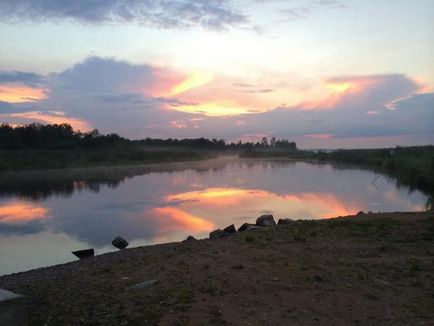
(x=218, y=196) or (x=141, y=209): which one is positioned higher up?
(x=218, y=196)

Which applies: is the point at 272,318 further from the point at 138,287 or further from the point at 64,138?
the point at 64,138

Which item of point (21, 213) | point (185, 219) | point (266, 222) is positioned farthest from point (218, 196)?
point (266, 222)

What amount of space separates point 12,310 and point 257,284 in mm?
3125

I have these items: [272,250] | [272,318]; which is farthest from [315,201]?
[272,318]

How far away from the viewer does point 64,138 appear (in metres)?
74.2

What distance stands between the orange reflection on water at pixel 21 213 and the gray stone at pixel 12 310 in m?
15.5

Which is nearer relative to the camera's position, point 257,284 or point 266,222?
point 257,284

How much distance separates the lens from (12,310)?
4.19 m

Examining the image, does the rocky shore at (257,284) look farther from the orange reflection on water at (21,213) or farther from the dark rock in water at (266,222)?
the orange reflection on water at (21,213)

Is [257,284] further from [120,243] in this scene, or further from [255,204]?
[255,204]

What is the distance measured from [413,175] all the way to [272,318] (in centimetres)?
3300

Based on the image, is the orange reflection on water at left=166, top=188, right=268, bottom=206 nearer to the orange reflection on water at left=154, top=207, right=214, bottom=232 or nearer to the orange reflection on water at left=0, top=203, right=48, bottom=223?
the orange reflection on water at left=154, top=207, right=214, bottom=232

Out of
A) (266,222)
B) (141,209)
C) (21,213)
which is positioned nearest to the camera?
(266,222)

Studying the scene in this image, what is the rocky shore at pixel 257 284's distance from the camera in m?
5.18
